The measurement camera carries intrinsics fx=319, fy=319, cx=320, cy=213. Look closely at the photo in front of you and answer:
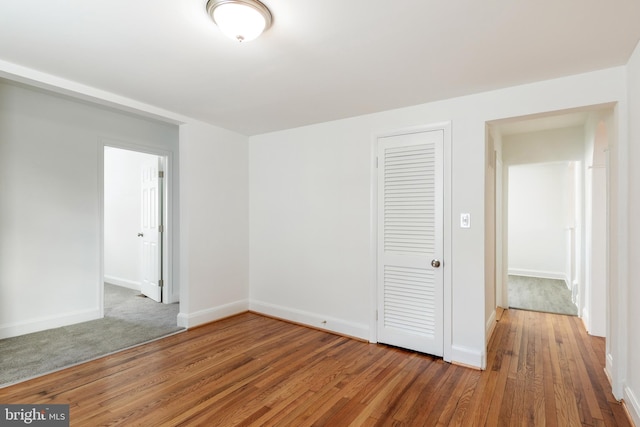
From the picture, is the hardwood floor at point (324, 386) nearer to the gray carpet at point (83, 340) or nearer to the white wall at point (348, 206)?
the gray carpet at point (83, 340)

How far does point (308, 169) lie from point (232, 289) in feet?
6.18

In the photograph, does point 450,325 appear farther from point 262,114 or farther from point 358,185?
point 262,114

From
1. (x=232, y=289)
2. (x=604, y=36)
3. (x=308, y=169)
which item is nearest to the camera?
(x=604, y=36)

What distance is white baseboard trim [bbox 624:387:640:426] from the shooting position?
1967mm

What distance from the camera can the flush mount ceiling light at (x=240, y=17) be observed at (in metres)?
1.63

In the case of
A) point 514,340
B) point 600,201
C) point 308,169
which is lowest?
point 514,340

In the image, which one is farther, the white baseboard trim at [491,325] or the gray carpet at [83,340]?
the white baseboard trim at [491,325]

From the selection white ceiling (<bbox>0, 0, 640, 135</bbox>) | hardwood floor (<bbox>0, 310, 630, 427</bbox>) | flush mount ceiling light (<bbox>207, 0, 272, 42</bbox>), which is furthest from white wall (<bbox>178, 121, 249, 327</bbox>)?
flush mount ceiling light (<bbox>207, 0, 272, 42</bbox>)

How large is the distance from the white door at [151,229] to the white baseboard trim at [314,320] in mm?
1639

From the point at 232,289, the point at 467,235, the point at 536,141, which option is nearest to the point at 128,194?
the point at 232,289

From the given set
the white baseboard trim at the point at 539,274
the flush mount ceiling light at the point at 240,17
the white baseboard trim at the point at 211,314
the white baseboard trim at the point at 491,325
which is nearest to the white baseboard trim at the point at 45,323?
the white baseboard trim at the point at 211,314

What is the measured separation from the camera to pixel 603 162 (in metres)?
3.39

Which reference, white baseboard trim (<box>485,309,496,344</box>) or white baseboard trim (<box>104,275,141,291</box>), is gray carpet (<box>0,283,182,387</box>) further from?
white baseboard trim (<box>485,309,496,344</box>)

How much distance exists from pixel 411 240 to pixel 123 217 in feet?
17.0
